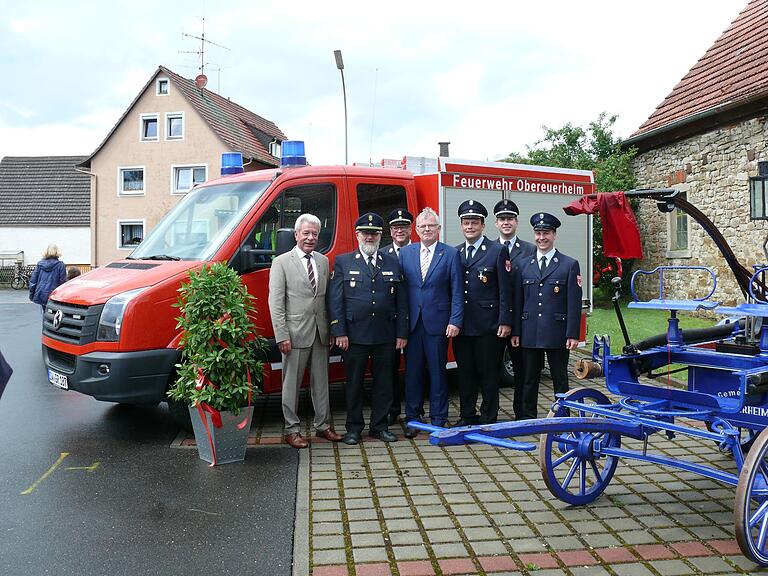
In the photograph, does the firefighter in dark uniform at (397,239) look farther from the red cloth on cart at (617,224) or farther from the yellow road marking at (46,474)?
the yellow road marking at (46,474)

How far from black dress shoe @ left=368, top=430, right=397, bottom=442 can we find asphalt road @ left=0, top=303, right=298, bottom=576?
77cm

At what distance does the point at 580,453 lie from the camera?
15.1 feet

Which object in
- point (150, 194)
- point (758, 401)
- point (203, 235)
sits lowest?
point (758, 401)

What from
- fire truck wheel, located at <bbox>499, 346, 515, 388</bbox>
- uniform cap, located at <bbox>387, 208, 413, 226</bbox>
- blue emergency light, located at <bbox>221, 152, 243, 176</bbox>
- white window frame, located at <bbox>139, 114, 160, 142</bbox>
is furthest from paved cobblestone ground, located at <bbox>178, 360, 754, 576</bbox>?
white window frame, located at <bbox>139, 114, 160, 142</bbox>

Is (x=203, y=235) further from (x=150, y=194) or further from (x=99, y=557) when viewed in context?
(x=150, y=194)

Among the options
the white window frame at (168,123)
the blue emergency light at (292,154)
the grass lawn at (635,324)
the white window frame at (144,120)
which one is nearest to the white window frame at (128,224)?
the white window frame at (144,120)

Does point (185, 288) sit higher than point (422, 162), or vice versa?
point (422, 162)

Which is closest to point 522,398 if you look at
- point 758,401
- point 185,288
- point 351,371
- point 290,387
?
point 351,371

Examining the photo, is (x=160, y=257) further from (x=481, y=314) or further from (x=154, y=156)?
(x=154, y=156)

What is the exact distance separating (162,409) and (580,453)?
15.1ft

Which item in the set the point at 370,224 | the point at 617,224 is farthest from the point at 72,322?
the point at 617,224

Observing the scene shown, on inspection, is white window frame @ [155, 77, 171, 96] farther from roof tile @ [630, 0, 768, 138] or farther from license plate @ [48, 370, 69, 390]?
license plate @ [48, 370, 69, 390]

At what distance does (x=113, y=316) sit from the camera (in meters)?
6.00

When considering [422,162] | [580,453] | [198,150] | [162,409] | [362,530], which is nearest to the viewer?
[362,530]
